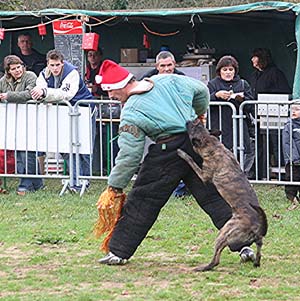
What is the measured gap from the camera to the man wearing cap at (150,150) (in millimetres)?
7840

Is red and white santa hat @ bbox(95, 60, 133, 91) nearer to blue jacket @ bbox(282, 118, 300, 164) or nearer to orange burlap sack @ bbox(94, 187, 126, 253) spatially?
orange burlap sack @ bbox(94, 187, 126, 253)

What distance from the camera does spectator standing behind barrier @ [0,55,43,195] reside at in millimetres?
12500

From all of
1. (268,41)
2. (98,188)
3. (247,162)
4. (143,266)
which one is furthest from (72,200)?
(268,41)

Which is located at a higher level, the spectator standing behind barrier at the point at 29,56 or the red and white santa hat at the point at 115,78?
the spectator standing behind barrier at the point at 29,56

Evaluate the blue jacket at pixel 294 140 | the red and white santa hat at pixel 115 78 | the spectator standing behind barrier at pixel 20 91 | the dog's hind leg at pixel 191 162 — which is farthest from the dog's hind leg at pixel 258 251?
the spectator standing behind barrier at pixel 20 91

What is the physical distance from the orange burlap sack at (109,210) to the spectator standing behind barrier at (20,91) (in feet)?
15.1

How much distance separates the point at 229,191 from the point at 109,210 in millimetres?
1013

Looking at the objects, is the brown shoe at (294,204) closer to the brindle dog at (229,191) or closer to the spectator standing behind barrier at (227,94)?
the spectator standing behind barrier at (227,94)

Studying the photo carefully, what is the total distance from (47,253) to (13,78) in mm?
4318

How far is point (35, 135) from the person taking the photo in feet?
41.5

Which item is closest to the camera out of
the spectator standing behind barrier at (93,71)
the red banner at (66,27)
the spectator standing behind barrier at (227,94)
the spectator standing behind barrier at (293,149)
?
the spectator standing behind barrier at (293,149)

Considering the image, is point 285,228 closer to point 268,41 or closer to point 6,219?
point 6,219

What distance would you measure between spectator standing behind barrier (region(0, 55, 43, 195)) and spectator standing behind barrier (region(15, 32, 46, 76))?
262 cm

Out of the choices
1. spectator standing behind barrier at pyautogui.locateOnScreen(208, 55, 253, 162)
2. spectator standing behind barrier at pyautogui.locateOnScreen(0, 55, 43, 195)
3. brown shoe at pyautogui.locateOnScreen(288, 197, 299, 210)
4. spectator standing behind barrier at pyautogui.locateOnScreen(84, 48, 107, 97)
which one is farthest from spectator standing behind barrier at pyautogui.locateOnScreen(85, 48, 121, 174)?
brown shoe at pyautogui.locateOnScreen(288, 197, 299, 210)
